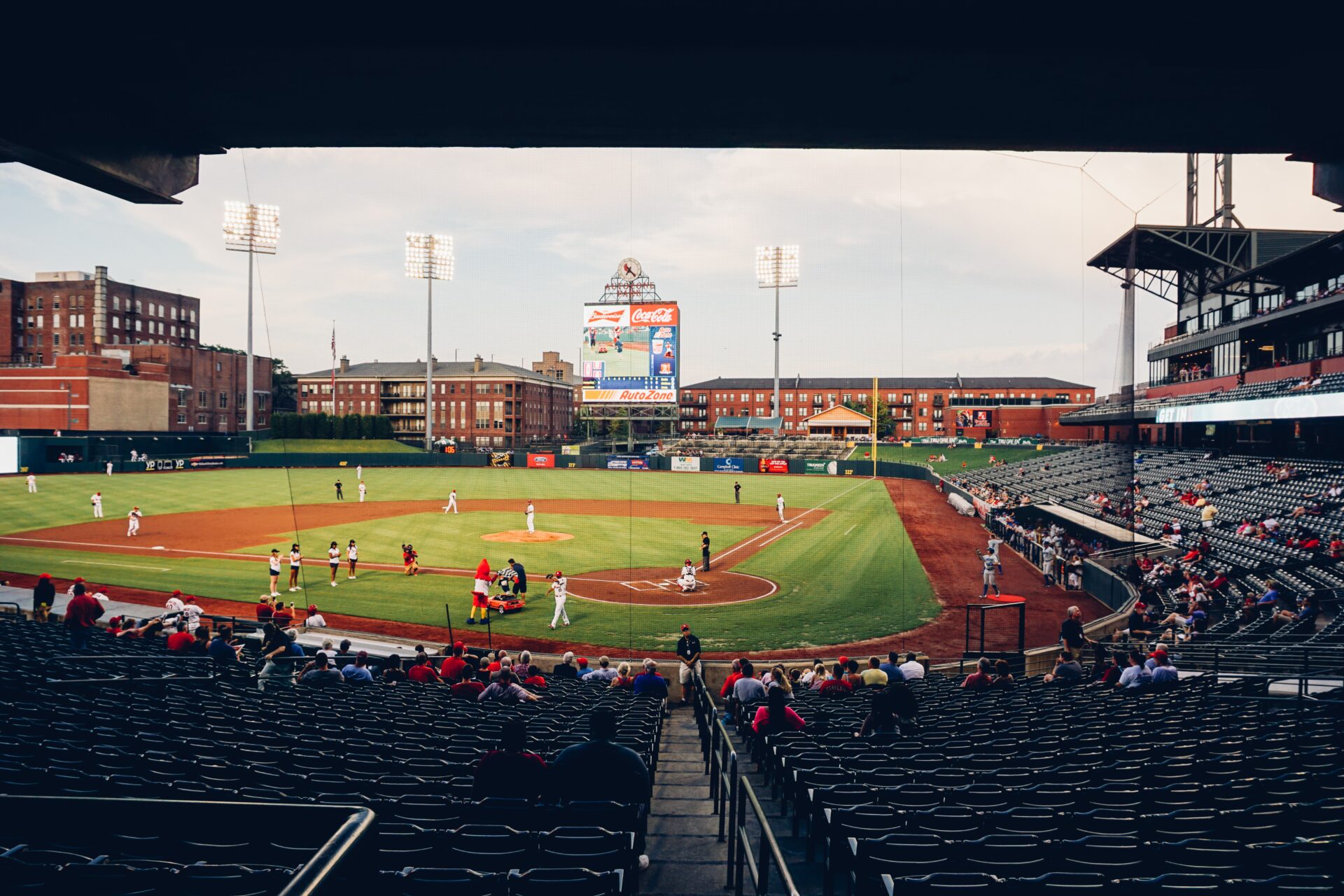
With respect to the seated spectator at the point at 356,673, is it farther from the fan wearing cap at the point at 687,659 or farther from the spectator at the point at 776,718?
the spectator at the point at 776,718

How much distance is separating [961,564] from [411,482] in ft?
137

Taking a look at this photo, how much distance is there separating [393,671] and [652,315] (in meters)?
46.5

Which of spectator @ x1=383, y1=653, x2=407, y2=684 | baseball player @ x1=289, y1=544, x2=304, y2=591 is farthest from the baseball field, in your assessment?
spectator @ x1=383, y1=653, x2=407, y2=684

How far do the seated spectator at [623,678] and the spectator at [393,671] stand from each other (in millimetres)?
3474

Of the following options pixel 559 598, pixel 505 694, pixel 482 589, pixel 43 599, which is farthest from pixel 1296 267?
pixel 43 599

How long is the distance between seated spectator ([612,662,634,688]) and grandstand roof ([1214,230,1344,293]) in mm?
33344

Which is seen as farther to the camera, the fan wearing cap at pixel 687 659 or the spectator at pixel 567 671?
the fan wearing cap at pixel 687 659

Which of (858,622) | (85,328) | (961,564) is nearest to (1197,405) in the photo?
(961,564)

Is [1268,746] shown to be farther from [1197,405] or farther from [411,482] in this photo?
[411,482]

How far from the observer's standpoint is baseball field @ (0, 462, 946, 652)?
69.9 feet

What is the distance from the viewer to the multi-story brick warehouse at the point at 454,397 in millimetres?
94188

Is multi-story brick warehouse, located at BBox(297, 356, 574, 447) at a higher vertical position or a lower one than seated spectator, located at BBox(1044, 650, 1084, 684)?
higher

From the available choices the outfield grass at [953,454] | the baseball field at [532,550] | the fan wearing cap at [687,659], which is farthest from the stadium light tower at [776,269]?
the fan wearing cap at [687,659]

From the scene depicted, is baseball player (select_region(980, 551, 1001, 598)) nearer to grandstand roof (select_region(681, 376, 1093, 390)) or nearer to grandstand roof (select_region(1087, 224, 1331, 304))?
grandstand roof (select_region(1087, 224, 1331, 304))
